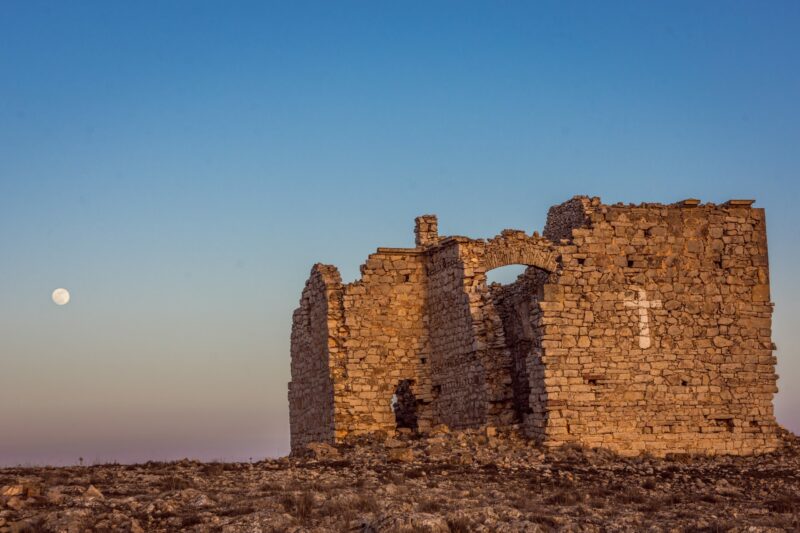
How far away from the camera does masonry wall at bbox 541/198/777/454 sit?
70.6ft

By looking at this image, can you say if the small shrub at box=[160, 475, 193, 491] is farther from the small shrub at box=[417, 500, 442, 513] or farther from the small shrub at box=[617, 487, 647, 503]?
the small shrub at box=[617, 487, 647, 503]

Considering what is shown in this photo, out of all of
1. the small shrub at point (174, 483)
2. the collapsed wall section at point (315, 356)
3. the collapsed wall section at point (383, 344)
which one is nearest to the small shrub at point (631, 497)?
the small shrub at point (174, 483)

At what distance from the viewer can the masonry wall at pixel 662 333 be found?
21.5m

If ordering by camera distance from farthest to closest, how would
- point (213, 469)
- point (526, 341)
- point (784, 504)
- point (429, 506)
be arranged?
point (526, 341) < point (213, 469) < point (784, 504) < point (429, 506)

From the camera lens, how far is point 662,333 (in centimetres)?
2211

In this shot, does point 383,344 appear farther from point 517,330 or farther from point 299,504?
point 299,504

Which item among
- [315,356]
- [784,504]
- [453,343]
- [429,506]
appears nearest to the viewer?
[429,506]

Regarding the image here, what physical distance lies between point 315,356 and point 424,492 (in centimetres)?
942

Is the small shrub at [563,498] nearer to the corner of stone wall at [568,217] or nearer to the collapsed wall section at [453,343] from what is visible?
the collapsed wall section at [453,343]

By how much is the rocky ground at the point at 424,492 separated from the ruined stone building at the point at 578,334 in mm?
950

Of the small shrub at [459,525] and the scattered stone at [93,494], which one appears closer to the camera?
the small shrub at [459,525]

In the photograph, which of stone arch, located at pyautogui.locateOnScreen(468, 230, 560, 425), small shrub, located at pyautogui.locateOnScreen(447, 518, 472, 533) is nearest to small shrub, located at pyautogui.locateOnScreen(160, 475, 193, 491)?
small shrub, located at pyautogui.locateOnScreen(447, 518, 472, 533)

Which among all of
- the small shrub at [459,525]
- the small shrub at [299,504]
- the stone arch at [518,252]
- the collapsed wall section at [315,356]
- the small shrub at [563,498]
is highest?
the stone arch at [518,252]

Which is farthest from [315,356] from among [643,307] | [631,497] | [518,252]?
[631,497]
